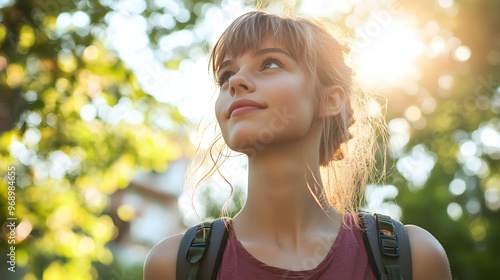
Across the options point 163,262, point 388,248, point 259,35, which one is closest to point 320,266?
point 388,248

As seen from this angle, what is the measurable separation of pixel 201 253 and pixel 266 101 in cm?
71

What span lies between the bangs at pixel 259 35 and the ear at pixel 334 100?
0.78 feet

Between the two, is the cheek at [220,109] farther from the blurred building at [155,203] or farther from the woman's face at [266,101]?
the blurred building at [155,203]

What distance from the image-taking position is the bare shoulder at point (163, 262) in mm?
2158

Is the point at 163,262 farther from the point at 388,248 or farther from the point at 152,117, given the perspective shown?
the point at 152,117

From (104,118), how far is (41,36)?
1.37 meters

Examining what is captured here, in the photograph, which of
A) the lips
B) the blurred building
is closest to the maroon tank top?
the lips

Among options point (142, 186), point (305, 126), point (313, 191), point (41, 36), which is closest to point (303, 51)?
point (305, 126)

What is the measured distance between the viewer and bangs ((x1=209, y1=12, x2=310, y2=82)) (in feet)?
7.89

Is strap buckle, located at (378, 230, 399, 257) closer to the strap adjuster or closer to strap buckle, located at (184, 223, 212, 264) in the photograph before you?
the strap adjuster

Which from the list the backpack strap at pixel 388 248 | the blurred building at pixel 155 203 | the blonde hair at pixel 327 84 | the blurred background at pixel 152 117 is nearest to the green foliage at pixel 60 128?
the blurred background at pixel 152 117

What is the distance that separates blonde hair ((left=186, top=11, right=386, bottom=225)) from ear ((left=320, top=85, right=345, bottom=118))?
0.03 meters

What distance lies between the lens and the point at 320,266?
2068 mm

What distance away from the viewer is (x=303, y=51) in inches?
96.1
